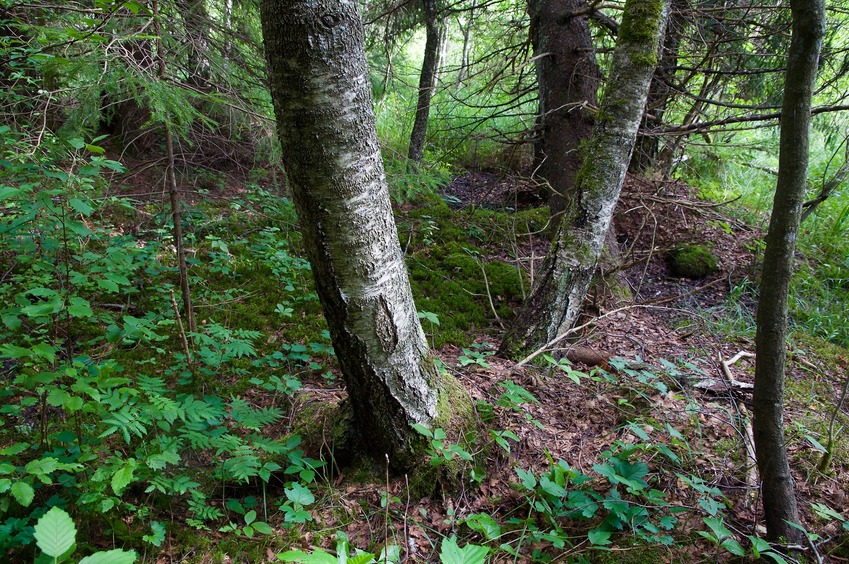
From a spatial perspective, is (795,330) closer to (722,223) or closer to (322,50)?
(722,223)

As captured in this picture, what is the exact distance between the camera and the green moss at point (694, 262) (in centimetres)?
548

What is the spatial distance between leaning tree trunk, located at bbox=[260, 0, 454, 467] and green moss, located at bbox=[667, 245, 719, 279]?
14.8 ft

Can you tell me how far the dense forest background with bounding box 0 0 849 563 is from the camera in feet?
6.50

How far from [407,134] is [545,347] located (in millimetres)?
6300

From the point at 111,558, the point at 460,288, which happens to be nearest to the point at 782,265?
the point at 111,558

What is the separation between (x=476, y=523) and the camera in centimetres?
199

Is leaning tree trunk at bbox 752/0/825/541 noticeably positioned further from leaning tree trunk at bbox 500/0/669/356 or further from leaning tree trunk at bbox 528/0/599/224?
leaning tree trunk at bbox 528/0/599/224

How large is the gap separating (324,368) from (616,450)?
1.98 meters

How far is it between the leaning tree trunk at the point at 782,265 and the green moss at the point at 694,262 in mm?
3932

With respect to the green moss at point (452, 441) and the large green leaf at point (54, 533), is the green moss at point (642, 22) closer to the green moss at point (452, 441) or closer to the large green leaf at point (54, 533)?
the green moss at point (452, 441)

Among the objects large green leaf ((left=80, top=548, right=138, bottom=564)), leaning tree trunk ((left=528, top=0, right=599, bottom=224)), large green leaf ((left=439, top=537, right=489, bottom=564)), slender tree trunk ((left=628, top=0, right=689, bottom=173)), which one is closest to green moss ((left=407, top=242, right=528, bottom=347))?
leaning tree trunk ((left=528, top=0, right=599, bottom=224))

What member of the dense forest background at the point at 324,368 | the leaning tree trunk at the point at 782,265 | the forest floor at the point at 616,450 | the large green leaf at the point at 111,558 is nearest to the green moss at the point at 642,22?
Result: the dense forest background at the point at 324,368

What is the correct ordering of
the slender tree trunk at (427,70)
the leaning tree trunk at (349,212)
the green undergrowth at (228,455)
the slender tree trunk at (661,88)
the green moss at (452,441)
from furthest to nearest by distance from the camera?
the slender tree trunk at (427,70) → the slender tree trunk at (661,88) → the green moss at (452,441) → the green undergrowth at (228,455) → the leaning tree trunk at (349,212)

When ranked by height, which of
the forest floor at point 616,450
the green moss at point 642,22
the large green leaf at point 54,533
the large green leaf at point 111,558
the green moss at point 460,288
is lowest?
the forest floor at point 616,450
